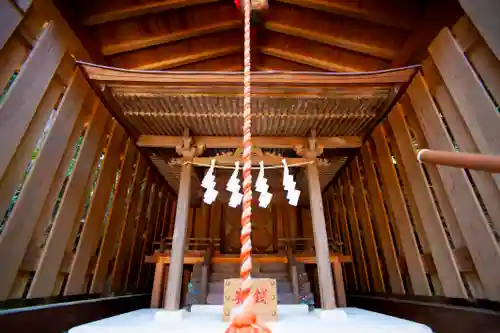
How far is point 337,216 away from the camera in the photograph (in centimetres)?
836

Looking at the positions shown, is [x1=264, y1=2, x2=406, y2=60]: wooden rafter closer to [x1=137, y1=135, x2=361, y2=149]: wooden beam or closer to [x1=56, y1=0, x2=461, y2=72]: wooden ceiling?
[x1=56, y1=0, x2=461, y2=72]: wooden ceiling

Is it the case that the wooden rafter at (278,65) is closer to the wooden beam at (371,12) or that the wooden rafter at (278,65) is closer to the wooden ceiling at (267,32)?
the wooden ceiling at (267,32)

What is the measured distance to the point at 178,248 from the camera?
16.0ft

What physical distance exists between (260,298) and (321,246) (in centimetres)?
173

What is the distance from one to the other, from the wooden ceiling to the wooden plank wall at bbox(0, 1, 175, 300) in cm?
81

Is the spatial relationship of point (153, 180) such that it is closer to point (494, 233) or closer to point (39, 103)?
point (39, 103)

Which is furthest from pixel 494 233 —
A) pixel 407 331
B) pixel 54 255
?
pixel 54 255

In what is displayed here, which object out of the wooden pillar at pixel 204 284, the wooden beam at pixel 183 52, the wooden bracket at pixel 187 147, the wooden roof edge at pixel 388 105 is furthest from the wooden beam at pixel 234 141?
the wooden pillar at pixel 204 284

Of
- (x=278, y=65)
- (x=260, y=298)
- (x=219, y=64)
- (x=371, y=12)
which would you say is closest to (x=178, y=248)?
(x=260, y=298)

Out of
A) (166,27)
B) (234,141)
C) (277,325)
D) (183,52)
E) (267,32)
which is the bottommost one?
(277,325)

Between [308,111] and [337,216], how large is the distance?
180 inches

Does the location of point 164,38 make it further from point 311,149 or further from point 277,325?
point 277,325

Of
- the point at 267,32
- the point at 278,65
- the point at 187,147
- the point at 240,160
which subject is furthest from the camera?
the point at 278,65

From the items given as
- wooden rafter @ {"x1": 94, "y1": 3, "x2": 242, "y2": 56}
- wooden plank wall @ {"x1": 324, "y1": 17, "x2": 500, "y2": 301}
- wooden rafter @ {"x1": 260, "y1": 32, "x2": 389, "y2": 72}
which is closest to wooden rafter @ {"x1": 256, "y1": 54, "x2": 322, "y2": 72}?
wooden rafter @ {"x1": 260, "y1": 32, "x2": 389, "y2": 72}
